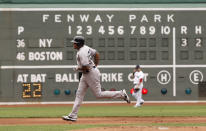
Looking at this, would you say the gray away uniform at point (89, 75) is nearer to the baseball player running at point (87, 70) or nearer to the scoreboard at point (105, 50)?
the baseball player running at point (87, 70)

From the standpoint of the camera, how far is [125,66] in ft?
79.5

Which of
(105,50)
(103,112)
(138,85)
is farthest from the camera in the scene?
(105,50)

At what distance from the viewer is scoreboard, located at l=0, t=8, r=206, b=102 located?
78.5 ft

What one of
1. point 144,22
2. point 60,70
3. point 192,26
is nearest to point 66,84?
point 60,70

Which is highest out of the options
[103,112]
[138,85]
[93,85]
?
[93,85]

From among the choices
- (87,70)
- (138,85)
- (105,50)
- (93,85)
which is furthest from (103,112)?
(87,70)

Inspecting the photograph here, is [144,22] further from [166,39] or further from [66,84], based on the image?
[66,84]

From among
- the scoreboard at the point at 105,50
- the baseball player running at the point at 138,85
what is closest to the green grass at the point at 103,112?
the baseball player running at the point at 138,85

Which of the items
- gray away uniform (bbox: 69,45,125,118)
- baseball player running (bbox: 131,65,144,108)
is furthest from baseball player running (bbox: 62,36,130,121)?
baseball player running (bbox: 131,65,144,108)

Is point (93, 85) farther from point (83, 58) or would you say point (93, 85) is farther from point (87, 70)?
point (83, 58)

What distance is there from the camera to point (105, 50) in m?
24.0

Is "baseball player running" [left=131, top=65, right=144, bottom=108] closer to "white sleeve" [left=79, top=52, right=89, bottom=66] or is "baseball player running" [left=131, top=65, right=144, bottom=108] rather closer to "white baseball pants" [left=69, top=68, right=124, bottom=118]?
"white baseball pants" [left=69, top=68, right=124, bottom=118]

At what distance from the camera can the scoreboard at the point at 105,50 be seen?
23.9 meters

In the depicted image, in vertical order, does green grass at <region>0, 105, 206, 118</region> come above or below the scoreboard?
below
